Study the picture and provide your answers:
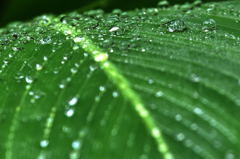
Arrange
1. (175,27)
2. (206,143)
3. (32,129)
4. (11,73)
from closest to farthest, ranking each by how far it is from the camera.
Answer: (206,143) < (32,129) < (11,73) < (175,27)

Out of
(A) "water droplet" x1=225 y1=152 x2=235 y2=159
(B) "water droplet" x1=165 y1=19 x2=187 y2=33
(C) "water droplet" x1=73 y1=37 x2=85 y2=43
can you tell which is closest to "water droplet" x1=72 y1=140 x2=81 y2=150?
(A) "water droplet" x1=225 y1=152 x2=235 y2=159

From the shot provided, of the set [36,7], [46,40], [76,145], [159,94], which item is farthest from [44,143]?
[36,7]

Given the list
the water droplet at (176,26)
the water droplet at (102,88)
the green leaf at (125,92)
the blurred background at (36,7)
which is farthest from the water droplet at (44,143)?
the blurred background at (36,7)

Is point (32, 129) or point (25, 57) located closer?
point (32, 129)

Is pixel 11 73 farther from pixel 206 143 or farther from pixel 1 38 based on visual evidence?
pixel 206 143

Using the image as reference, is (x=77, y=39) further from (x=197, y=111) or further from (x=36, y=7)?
(x=36, y=7)

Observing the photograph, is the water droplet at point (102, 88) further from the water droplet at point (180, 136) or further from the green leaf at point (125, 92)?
the water droplet at point (180, 136)

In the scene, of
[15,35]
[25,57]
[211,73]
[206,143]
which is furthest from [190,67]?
[15,35]

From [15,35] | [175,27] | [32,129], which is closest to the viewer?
[32,129]
